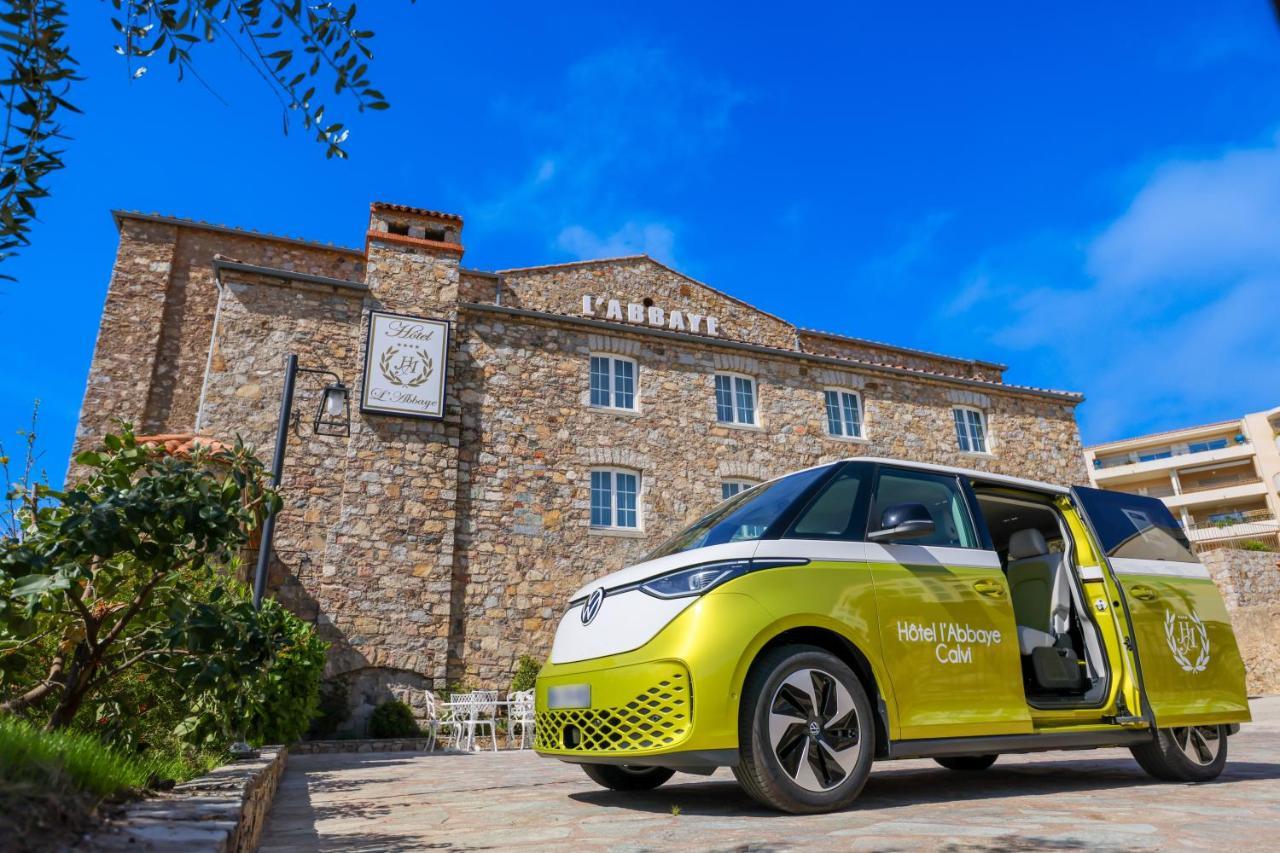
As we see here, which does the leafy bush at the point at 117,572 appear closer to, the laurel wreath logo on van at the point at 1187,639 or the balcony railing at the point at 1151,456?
the laurel wreath logo on van at the point at 1187,639

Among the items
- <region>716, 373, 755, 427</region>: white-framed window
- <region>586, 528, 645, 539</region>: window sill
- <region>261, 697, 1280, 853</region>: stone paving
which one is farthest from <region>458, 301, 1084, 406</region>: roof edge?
<region>261, 697, 1280, 853</region>: stone paving

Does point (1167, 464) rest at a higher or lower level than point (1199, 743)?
higher

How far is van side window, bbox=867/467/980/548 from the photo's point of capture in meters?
4.23

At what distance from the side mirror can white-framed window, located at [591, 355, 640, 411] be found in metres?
11.5

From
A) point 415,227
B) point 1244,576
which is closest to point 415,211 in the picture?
point 415,227

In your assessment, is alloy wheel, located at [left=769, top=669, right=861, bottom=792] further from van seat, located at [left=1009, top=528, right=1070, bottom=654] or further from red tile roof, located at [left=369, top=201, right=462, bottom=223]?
red tile roof, located at [left=369, top=201, right=462, bottom=223]

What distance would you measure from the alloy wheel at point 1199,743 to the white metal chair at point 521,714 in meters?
8.70

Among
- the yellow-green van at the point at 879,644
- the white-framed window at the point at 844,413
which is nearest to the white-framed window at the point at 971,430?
the white-framed window at the point at 844,413

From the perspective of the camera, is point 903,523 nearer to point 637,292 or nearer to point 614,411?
point 614,411

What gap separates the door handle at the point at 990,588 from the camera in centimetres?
415

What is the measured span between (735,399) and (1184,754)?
12.2 meters

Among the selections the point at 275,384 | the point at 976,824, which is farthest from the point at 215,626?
the point at 275,384

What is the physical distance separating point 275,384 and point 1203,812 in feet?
45.0

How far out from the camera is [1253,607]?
61.0ft
